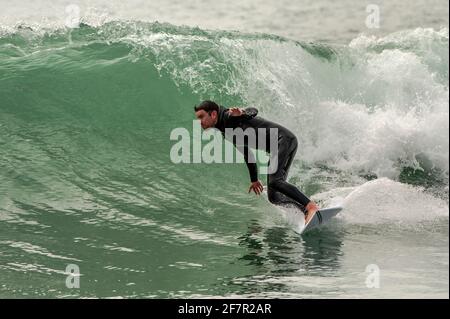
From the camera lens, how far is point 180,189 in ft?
31.8

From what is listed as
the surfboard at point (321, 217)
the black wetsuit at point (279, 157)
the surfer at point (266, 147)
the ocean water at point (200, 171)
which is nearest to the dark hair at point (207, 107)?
the surfer at point (266, 147)

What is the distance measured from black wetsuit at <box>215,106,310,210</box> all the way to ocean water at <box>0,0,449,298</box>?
40 cm

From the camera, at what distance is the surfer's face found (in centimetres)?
754

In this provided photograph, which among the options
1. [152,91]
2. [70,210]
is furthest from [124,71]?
[70,210]

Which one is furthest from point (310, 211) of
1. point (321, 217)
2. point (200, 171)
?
point (200, 171)

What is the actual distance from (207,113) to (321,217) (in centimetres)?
168

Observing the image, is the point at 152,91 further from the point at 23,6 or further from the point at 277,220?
the point at 23,6

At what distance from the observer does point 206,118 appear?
24.8 feet

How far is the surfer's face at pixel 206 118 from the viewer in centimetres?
754

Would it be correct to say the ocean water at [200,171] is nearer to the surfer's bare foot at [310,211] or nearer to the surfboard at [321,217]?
the surfboard at [321,217]

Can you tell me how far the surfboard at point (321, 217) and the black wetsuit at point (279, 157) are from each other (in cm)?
20

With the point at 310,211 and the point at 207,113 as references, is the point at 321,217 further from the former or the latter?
the point at 207,113

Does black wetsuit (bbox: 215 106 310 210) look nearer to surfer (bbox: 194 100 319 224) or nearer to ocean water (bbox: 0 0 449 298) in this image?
surfer (bbox: 194 100 319 224)

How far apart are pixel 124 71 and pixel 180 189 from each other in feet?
13.9
